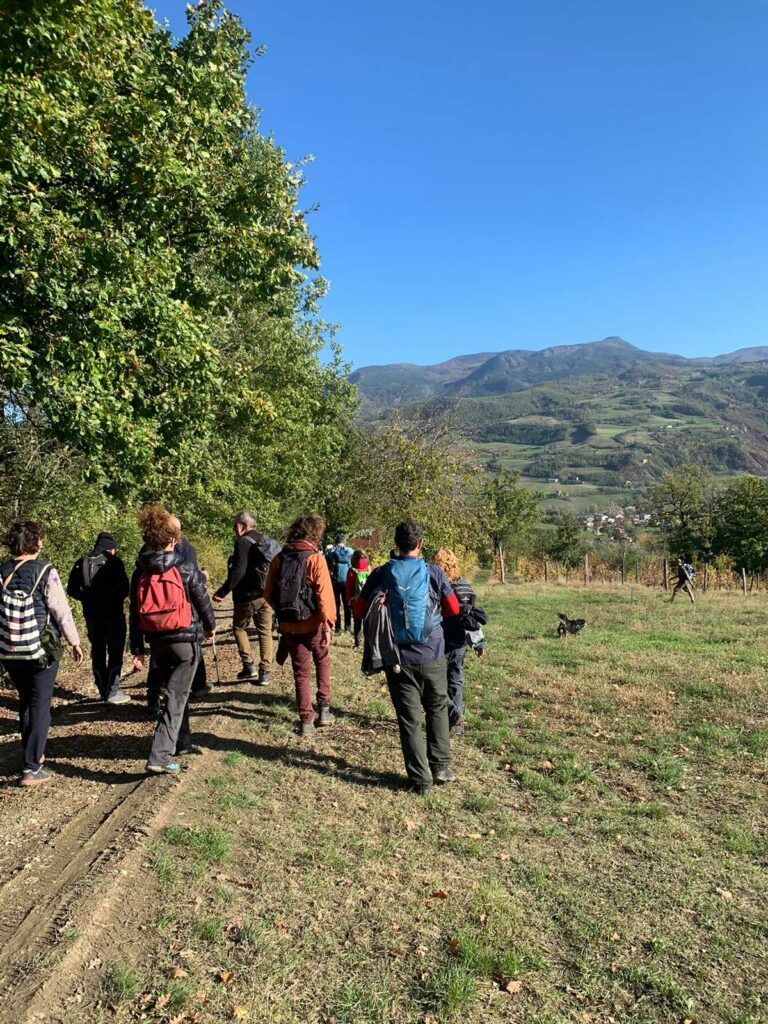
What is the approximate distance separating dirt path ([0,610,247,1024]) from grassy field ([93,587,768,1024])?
0.60ft

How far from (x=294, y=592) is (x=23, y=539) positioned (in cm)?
243

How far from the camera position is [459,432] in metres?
25.8

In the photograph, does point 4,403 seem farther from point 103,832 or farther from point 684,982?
point 684,982

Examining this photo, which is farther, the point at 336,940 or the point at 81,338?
the point at 81,338

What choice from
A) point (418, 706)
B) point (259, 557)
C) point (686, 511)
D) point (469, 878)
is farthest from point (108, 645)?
point (686, 511)

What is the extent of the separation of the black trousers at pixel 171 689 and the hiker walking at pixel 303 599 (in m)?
1.18

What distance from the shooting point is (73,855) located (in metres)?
4.09

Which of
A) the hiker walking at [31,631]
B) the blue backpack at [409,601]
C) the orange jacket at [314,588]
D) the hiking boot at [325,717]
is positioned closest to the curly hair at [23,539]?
the hiker walking at [31,631]

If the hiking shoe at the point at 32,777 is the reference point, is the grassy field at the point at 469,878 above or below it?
below

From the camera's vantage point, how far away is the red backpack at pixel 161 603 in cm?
518

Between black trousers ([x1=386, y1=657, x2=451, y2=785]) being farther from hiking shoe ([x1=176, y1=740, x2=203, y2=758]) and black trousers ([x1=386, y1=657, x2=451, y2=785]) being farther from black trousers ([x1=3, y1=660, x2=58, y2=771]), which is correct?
black trousers ([x1=3, y1=660, x2=58, y2=771])

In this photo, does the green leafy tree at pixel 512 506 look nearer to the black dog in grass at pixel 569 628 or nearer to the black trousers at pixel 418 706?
the black dog in grass at pixel 569 628

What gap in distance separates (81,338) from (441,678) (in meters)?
4.62

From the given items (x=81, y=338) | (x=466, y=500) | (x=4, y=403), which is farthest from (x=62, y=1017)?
(x=466, y=500)
